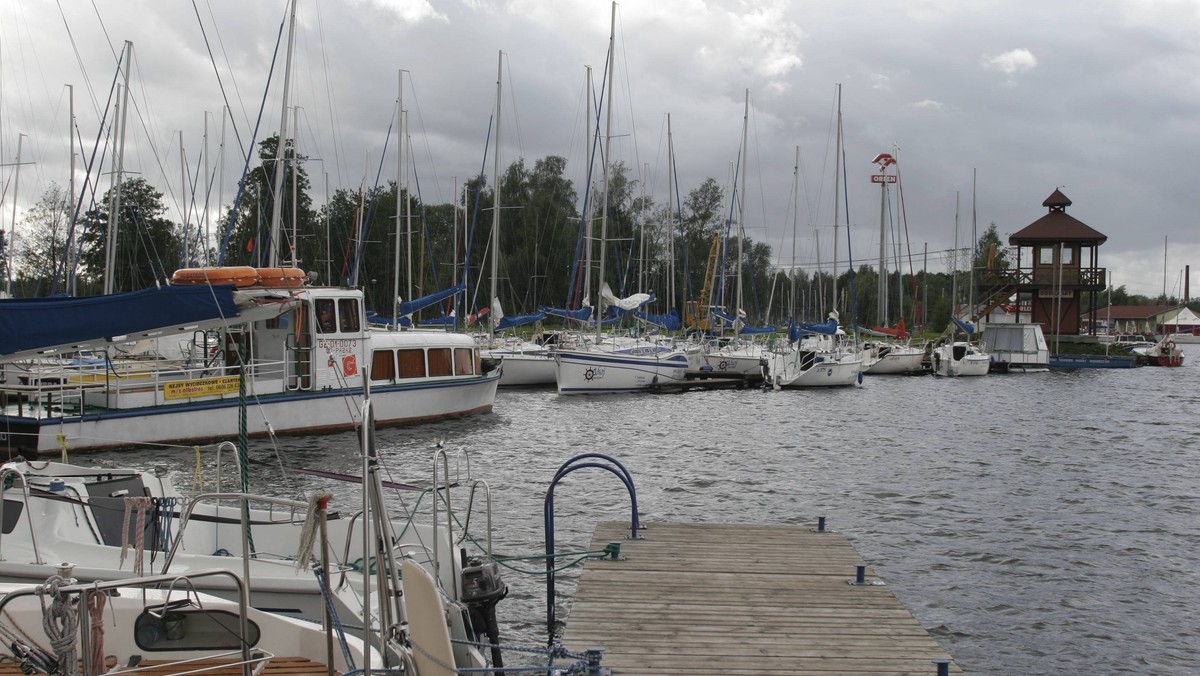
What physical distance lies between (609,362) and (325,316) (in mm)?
18471

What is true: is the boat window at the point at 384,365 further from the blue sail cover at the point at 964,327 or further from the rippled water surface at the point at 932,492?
the blue sail cover at the point at 964,327

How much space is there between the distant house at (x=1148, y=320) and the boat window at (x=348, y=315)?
13994 cm

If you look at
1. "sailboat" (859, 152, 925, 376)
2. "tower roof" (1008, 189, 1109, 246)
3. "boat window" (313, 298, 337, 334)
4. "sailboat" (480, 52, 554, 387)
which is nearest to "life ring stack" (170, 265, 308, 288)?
"boat window" (313, 298, 337, 334)

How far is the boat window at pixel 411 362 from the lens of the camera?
29030mm

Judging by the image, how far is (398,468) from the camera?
846 inches

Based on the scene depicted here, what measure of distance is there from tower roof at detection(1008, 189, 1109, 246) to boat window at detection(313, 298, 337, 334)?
61.1 m

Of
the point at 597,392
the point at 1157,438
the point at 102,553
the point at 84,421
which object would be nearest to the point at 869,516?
the point at 102,553

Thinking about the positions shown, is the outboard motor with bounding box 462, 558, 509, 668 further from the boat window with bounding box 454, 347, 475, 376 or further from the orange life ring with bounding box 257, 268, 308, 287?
the boat window with bounding box 454, 347, 475, 376

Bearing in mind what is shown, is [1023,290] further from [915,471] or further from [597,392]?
[915,471]

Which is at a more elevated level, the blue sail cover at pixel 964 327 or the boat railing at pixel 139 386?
the blue sail cover at pixel 964 327

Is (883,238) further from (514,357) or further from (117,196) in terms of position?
(117,196)

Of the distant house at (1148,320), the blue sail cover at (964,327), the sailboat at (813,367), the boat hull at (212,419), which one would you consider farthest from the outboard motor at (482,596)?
the distant house at (1148,320)

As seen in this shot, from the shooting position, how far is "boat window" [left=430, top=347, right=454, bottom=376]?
30156mm

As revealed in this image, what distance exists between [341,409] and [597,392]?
17.5 metres
